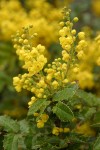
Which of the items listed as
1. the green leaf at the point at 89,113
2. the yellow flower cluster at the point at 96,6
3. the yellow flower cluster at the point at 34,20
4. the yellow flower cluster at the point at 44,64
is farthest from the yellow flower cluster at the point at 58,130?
the yellow flower cluster at the point at 96,6

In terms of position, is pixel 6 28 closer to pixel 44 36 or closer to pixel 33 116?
pixel 44 36

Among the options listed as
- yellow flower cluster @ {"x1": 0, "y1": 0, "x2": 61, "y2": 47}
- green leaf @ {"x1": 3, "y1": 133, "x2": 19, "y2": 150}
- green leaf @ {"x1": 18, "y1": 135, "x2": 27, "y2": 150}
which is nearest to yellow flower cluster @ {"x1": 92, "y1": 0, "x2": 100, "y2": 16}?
yellow flower cluster @ {"x1": 0, "y1": 0, "x2": 61, "y2": 47}

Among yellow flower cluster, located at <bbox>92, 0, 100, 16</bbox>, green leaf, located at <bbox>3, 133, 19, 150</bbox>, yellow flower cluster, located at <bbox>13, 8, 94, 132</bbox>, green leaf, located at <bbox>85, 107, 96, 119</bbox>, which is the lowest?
green leaf, located at <bbox>3, 133, 19, 150</bbox>

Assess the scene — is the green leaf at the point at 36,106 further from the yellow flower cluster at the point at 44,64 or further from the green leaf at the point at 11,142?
the green leaf at the point at 11,142

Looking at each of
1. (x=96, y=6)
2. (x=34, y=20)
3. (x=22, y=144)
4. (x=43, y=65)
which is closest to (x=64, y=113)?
(x=43, y=65)

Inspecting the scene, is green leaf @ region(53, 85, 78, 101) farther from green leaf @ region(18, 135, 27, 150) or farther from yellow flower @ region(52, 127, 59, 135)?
green leaf @ region(18, 135, 27, 150)

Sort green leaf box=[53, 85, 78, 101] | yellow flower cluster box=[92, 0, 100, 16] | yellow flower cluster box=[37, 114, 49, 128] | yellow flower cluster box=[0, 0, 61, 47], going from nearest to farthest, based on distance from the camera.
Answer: green leaf box=[53, 85, 78, 101], yellow flower cluster box=[37, 114, 49, 128], yellow flower cluster box=[0, 0, 61, 47], yellow flower cluster box=[92, 0, 100, 16]

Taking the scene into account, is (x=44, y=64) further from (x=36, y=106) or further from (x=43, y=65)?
(x=36, y=106)
